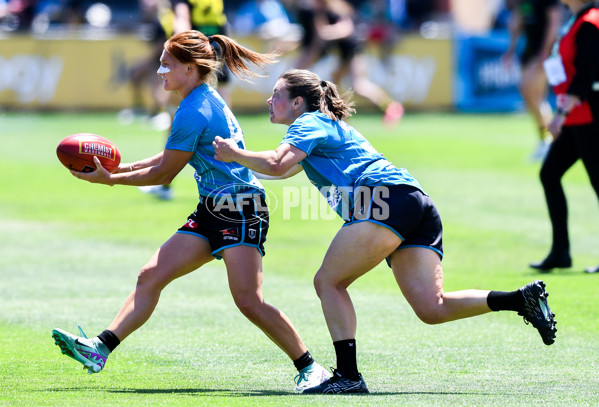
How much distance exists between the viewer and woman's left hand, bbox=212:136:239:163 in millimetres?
5367

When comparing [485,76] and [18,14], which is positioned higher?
Answer: [18,14]

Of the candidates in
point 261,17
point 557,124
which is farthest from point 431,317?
point 261,17

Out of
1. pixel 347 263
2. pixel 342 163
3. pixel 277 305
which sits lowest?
pixel 277 305

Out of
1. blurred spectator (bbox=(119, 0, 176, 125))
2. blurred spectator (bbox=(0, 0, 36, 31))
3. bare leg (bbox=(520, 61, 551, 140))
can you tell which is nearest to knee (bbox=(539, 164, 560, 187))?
bare leg (bbox=(520, 61, 551, 140))

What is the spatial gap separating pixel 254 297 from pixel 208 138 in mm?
936

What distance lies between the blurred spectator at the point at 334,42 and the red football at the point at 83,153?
14.3 metres

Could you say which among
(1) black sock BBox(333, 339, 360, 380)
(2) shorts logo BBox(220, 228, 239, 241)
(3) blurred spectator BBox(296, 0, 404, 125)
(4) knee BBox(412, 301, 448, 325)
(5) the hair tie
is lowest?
(3) blurred spectator BBox(296, 0, 404, 125)

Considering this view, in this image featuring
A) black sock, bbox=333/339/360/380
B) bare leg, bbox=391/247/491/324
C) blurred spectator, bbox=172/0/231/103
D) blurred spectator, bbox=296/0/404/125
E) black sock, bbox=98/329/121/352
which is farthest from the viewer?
blurred spectator, bbox=296/0/404/125

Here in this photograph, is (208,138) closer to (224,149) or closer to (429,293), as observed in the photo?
(224,149)

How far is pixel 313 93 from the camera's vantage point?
225 inches

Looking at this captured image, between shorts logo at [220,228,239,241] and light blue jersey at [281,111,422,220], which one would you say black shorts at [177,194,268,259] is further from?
light blue jersey at [281,111,422,220]

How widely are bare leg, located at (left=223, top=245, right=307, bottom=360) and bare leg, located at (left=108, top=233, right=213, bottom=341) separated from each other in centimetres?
19

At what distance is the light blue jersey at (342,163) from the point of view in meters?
5.55

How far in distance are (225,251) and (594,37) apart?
14.9 feet
